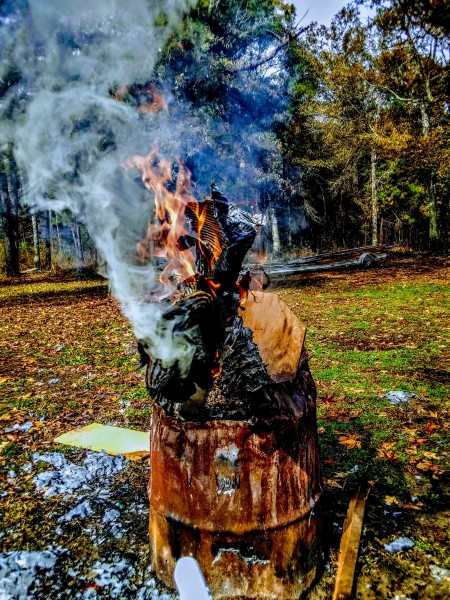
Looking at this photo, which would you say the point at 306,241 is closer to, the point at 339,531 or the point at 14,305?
the point at 14,305

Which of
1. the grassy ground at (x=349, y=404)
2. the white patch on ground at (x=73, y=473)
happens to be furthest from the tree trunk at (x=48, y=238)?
the white patch on ground at (x=73, y=473)

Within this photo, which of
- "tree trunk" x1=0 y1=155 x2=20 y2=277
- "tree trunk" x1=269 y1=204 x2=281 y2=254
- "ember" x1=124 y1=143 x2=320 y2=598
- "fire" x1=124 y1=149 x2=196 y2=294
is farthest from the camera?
"tree trunk" x1=269 y1=204 x2=281 y2=254

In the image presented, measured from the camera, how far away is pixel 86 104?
8.83 metres

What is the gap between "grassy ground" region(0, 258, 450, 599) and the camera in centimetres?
255

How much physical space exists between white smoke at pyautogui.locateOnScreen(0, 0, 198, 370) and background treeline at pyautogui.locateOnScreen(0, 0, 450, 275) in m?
1.02

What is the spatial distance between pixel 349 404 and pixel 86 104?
8.12m

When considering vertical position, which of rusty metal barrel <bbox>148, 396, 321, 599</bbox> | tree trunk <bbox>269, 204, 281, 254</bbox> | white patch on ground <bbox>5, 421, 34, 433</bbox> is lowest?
white patch on ground <bbox>5, 421, 34, 433</bbox>

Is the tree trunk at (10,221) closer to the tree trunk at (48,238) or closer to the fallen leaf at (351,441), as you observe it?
the tree trunk at (48,238)

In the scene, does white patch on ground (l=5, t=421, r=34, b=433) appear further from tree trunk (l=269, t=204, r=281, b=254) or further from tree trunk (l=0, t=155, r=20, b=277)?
tree trunk (l=269, t=204, r=281, b=254)

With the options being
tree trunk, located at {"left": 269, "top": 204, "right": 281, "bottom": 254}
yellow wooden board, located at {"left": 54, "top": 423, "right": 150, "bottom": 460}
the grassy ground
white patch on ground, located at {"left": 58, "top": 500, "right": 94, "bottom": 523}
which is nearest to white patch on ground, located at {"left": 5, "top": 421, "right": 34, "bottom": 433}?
the grassy ground

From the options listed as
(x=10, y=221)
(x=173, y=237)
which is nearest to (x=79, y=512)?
(x=173, y=237)

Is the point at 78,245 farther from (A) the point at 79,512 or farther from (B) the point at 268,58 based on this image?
(A) the point at 79,512

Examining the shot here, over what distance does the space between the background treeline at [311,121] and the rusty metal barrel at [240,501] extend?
9872 mm

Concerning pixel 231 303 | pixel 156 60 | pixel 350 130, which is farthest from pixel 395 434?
pixel 350 130
